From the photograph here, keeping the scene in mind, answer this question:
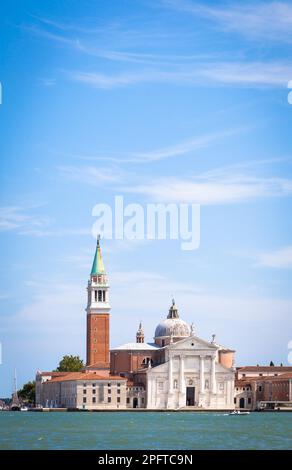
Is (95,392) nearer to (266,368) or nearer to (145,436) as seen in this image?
(266,368)

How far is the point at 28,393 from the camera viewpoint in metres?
153

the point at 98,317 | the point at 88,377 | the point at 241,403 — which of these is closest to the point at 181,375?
the point at 241,403

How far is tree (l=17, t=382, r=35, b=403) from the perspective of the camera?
151 m

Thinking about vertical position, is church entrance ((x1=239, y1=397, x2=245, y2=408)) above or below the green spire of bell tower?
below

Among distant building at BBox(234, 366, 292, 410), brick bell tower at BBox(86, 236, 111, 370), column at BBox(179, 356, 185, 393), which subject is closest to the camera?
column at BBox(179, 356, 185, 393)

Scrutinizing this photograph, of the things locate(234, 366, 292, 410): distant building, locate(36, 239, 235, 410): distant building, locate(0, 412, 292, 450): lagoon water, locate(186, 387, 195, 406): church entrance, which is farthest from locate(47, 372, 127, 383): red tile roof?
locate(0, 412, 292, 450): lagoon water

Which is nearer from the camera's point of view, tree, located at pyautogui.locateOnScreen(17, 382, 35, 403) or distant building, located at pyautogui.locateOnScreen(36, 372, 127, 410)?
distant building, located at pyautogui.locateOnScreen(36, 372, 127, 410)

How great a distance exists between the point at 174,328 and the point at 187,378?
30.9 ft

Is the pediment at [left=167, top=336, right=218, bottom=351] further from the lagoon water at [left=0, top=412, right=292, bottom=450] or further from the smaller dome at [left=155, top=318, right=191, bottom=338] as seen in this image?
the lagoon water at [left=0, top=412, right=292, bottom=450]

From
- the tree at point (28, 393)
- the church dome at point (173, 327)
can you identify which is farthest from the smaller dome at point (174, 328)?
the tree at point (28, 393)

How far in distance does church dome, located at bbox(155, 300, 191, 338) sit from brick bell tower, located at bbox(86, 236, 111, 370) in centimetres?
684
